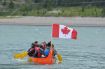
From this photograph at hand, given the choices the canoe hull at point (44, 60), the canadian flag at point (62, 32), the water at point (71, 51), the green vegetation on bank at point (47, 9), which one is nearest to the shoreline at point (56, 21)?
the green vegetation on bank at point (47, 9)

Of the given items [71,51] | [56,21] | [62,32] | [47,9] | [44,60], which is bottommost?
[56,21]

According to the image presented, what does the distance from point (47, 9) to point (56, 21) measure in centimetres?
804

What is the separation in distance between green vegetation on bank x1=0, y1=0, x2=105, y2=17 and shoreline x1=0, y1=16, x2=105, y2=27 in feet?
5.68

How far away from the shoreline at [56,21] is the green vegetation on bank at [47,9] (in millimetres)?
1731

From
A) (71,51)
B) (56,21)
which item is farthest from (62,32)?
(56,21)

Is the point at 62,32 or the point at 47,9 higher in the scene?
the point at 62,32

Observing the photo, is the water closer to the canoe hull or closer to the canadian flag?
the canoe hull

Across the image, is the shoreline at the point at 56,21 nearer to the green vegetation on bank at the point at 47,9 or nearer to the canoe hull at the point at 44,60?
the green vegetation on bank at the point at 47,9

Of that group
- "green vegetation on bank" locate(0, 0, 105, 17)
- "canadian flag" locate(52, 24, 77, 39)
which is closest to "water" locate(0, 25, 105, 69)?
"canadian flag" locate(52, 24, 77, 39)

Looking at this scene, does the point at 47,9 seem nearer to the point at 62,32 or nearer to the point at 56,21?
the point at 56,21

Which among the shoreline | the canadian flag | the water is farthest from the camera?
the shoreline

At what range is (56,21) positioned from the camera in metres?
111

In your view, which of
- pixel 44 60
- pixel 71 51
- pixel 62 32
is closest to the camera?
pixel 62 32

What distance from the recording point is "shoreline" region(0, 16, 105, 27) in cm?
11019
